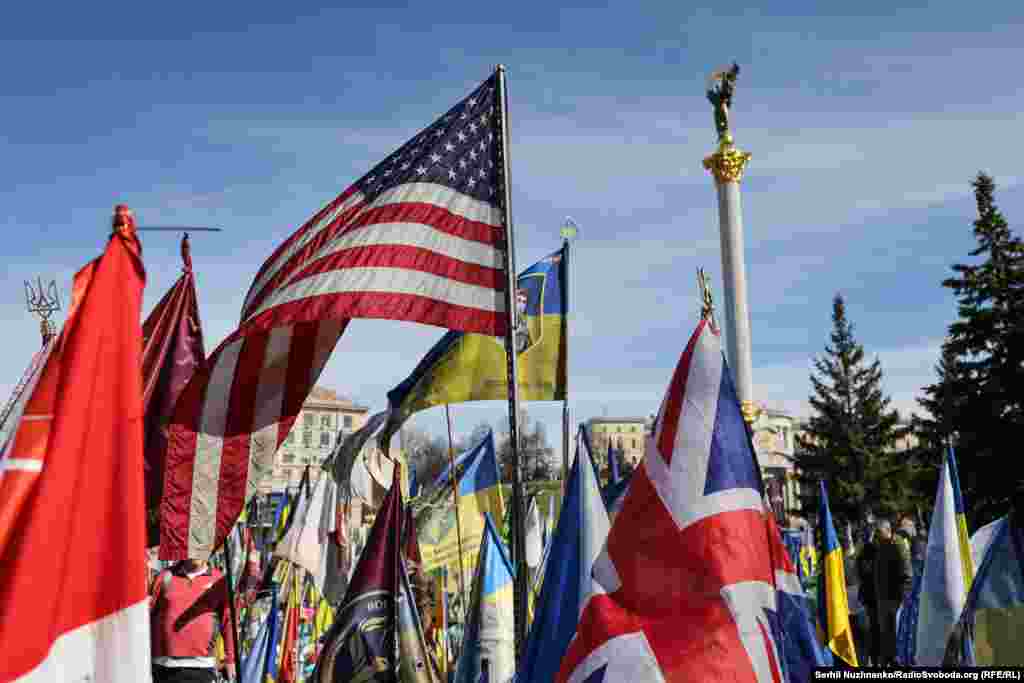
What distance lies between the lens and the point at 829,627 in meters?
10.7

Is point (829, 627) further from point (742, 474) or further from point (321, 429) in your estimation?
point (321, 429)

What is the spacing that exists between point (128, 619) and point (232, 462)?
2.09 meters

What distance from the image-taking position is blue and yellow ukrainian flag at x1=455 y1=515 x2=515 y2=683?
7.61 m

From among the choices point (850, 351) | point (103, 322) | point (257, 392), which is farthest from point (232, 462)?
point (850, 351)

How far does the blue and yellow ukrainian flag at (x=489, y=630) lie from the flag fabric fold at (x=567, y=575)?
3034mm

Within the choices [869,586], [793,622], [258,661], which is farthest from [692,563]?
[869,586]

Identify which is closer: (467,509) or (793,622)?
(793,622)

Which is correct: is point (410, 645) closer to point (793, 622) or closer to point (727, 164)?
point (793, 622)

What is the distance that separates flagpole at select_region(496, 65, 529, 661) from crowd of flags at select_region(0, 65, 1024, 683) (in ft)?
0.13

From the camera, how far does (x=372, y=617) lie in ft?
20.4

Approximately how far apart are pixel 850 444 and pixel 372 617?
45.5 m

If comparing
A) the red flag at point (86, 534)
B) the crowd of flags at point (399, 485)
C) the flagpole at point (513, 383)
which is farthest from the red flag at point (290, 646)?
the red flag at point (86, 534)

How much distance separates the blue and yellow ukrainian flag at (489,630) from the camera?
25.0 feet

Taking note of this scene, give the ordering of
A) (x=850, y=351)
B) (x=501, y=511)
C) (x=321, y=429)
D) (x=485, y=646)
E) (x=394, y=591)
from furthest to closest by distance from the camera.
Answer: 1. (x=321, y=429)
2. (x=850, y=351)
3. (x=501, y=511)
4. (x=485, y=646)
5. (x=394, y=591)
